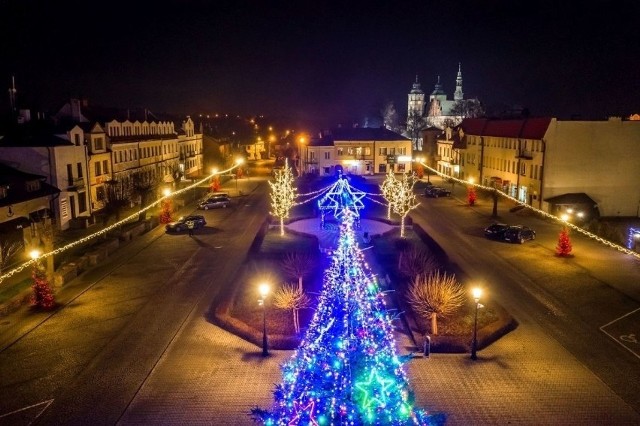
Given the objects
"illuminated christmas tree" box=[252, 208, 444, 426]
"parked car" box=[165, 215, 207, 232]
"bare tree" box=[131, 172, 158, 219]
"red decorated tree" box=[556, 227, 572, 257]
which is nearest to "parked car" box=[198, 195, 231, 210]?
"bare tree" box=[131, 172, 158, 219]

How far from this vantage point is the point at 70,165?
127 feet

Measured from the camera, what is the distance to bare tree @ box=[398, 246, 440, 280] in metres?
24.6

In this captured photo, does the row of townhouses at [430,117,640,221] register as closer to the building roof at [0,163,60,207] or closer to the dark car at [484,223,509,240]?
the dark car at [484,223,509,240]

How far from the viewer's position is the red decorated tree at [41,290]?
2189cm

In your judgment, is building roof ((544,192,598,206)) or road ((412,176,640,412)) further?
building roof ((544,192,598,206))

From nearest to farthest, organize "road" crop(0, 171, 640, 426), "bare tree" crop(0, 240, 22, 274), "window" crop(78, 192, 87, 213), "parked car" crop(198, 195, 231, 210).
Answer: "road" crop(0, 171, 640, 426) < "bare tree" crop(0, 240, 22, 274) < "window" crop(78, 192, 87, 213) < "parked car" crop(198, 195, 231, 210)

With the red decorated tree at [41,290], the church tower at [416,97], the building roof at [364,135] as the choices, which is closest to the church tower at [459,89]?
the church tower at [416,97]

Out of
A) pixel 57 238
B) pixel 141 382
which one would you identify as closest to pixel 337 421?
pixel 141 382

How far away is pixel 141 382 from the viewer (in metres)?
16.2

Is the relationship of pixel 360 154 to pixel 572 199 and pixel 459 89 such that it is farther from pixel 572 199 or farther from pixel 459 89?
pixel 459 89

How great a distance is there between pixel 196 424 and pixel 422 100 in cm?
16962

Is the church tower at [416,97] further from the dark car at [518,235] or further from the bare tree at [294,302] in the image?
the bare tree at [294,302]

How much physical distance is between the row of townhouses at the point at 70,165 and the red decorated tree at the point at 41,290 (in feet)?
30.3

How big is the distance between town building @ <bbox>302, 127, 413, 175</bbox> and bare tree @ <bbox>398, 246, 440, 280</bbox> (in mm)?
45565
